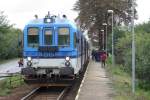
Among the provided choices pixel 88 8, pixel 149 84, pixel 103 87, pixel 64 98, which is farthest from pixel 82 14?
pixel 64 98

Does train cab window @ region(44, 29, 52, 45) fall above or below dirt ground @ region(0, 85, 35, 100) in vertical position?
above

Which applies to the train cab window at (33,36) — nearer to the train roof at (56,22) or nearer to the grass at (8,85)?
the train roof at (56,22)

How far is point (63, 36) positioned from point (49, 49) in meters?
0.99

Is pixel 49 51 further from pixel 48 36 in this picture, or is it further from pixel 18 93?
pixel 18 93

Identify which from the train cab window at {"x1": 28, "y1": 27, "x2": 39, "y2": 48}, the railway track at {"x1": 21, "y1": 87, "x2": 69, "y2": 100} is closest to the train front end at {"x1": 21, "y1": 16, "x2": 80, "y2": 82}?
the train cab window at {"x1": 28, "y1": 27, "x2": 39, "y2": 48}

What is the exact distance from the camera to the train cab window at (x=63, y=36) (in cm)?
2702

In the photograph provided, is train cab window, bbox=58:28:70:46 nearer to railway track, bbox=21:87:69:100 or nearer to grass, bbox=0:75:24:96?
railway track, bbox=21:87:69:100

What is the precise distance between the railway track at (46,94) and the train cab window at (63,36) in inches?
94.5

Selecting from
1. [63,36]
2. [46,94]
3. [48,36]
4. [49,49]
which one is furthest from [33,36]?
[46,94]

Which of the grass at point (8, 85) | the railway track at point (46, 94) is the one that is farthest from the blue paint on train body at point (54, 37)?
the grass at point (8, 85)

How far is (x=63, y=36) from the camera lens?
89.1 feet

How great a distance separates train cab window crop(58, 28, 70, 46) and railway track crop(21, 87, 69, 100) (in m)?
2.40

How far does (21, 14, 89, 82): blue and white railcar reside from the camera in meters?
26.6

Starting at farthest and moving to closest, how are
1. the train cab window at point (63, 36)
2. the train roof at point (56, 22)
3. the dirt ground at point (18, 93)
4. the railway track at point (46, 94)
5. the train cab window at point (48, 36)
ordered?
the train roof at point (56, 22)
the train cab window at point (48, 36)
the train cab window at point (63, 36)
the dirt ground at point (18, 93)
the railway track at point (46, 94)
